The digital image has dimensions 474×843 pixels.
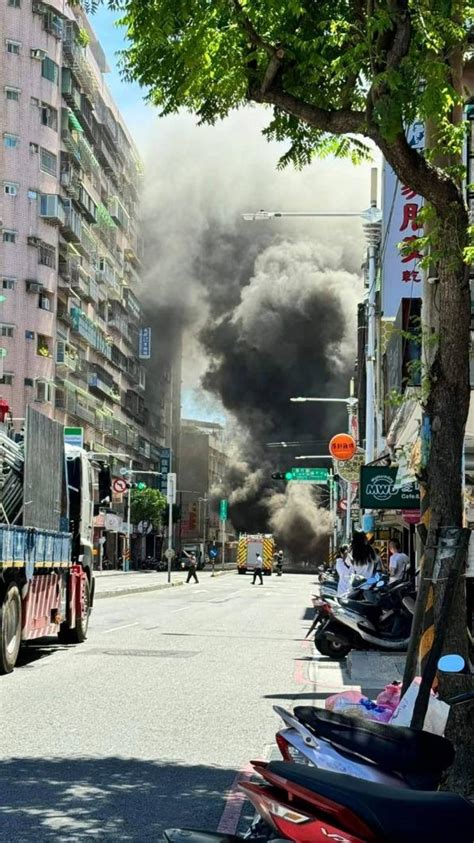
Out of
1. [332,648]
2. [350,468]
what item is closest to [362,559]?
[332,648]

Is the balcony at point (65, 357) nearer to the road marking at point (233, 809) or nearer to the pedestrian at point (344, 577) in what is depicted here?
the pedestrian at point (344, 577)

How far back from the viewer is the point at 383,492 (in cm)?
1830

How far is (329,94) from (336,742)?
5.13 meters

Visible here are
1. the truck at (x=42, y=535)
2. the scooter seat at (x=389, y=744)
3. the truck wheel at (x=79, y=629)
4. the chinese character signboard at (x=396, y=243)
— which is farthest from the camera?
the chinese character signboard at (x=396, y=243)

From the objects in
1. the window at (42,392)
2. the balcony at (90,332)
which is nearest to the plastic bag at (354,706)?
the window at (42,392)

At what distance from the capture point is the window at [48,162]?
227ft

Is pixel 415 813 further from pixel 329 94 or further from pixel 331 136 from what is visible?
pixel 331 136

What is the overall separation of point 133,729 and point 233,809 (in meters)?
2.71

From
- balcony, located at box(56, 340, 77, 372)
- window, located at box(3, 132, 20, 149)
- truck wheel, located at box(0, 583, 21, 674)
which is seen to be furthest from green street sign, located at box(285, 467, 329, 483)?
truck wheel, located at box(0, 583, 21, 674)

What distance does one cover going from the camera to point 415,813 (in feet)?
10.7

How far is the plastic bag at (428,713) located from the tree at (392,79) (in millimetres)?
1142

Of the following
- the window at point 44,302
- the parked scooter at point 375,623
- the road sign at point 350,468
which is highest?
the window at point 44,302

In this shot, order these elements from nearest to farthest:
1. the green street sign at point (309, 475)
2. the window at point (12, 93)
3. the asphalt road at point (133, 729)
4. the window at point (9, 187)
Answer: the asphalt road at point (133, 729) < the green street sign at point (309, 475) < the window at point (9, 187) < the window at point (12, 93)

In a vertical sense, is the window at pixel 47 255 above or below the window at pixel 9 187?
below
